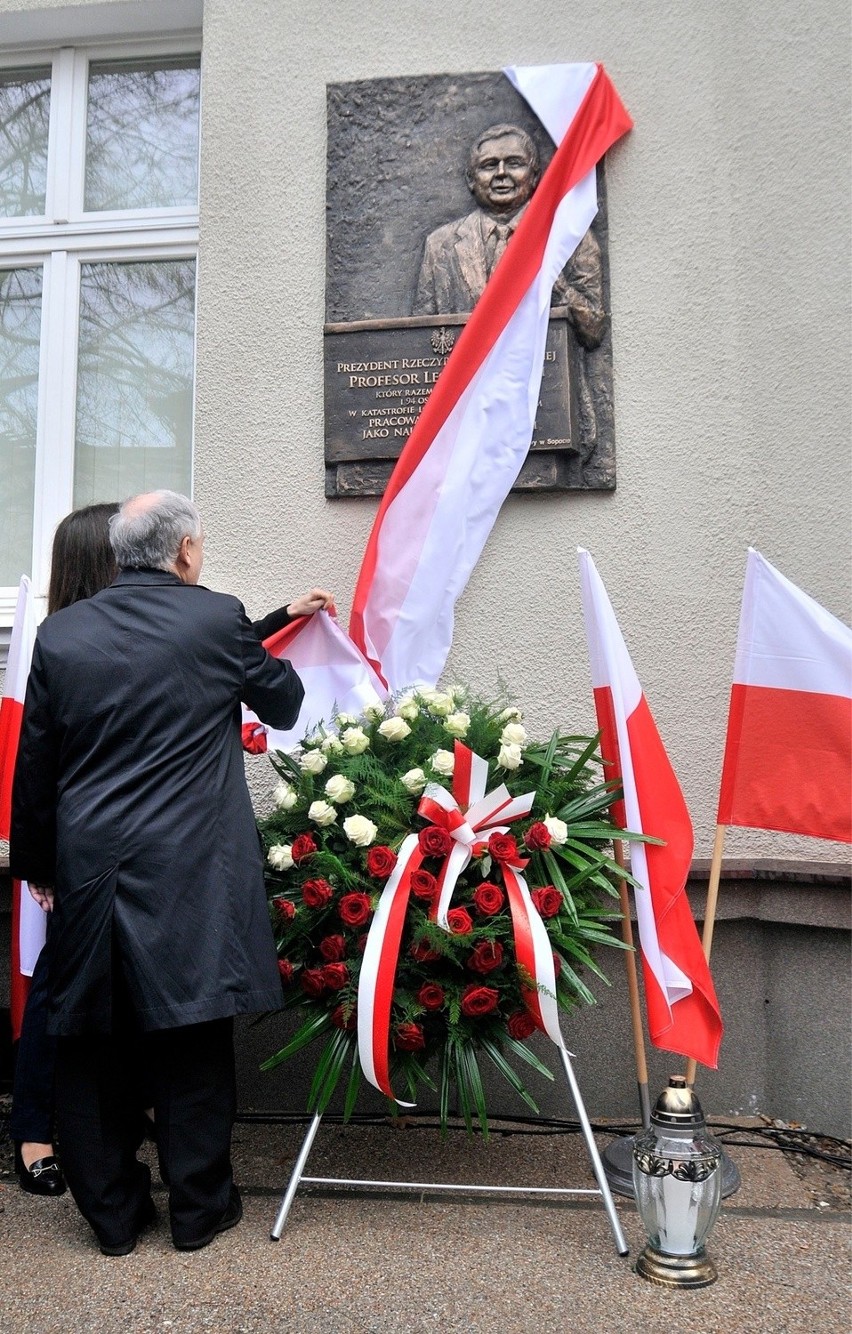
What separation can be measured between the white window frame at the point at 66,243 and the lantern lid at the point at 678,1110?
10.4 feet

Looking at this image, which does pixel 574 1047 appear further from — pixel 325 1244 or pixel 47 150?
pixel 47 150

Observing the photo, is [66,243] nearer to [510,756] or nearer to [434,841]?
[510,756]

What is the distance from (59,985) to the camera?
251 centimetres

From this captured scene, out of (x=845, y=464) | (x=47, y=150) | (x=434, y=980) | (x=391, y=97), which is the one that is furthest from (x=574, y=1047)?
(x=47, y=150)

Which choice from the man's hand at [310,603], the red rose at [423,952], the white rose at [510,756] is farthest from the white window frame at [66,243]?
the red rose at [423,952]

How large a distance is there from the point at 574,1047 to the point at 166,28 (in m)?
4.27

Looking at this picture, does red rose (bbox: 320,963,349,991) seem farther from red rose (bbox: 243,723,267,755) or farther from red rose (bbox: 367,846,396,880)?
red rose (bbox: 243,723,267,755)

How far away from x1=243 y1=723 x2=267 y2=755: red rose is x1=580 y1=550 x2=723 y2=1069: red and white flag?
3.40 feet

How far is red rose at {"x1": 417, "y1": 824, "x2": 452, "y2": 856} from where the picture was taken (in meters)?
2.66

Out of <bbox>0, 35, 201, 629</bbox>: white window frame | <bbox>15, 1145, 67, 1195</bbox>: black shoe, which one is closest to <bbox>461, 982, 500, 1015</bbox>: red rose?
<bbox>15, 1145, 67, 1195</bbox>: black shoe

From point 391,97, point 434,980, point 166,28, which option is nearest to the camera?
point 434,980

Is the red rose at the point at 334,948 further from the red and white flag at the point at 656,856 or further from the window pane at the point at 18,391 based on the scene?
the window pane at the point at 18,391

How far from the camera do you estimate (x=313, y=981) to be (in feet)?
8.91

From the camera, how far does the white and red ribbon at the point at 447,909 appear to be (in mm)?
2574
